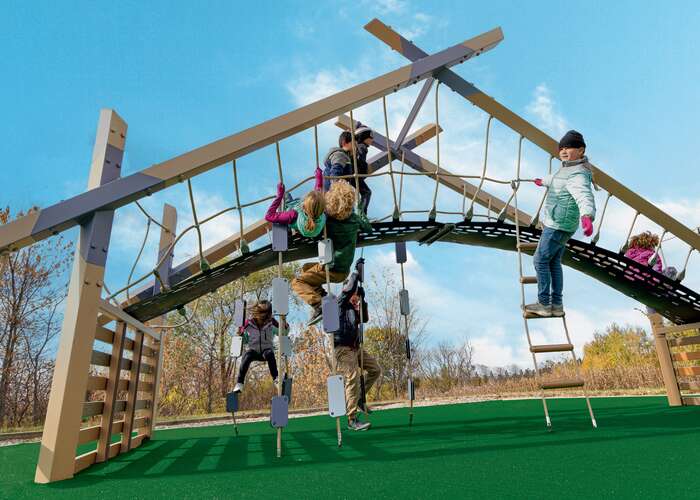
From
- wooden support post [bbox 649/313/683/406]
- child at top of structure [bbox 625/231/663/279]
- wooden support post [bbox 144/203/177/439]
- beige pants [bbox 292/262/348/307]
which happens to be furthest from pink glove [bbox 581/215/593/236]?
wooden support post [bbox 144/203/177/439]

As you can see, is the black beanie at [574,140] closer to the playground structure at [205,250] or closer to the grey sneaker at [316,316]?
the playground structure at [205,250]

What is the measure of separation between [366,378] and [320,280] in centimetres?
145

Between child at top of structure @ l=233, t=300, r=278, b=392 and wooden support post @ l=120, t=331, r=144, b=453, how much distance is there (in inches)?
51.1

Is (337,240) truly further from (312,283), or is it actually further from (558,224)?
(558,224)

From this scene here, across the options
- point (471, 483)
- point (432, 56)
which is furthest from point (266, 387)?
point (471, 483)

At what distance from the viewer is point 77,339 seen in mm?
2742

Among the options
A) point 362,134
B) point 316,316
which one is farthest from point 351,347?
point 362,134

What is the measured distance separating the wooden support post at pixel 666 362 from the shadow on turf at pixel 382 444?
104 centimetres

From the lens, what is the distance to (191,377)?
12984 millimetres

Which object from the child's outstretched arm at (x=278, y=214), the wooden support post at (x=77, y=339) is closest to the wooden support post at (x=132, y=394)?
the wooden support post at (x=77, y=339)

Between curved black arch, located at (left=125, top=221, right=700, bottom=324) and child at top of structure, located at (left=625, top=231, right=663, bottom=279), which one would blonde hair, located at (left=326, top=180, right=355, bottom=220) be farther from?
child at top of structure, located at (left=625, top=231, right=663, bottom=279)

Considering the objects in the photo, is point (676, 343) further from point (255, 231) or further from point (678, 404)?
Answer: point (255, 231)

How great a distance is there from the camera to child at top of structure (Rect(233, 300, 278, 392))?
521 cm

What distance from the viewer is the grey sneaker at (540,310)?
158 inches
